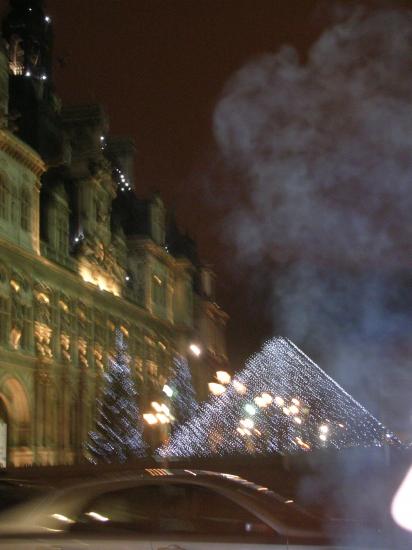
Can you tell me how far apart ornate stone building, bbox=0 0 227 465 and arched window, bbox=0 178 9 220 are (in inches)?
1.7

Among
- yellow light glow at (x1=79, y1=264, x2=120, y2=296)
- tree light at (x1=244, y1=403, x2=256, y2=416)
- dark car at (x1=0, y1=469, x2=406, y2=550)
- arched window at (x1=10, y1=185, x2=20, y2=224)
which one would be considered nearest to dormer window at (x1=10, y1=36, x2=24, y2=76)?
yellow light glow at (x1=79, y1=264, x2=120, y2=296)

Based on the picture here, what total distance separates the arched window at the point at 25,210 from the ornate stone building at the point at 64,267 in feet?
0.18

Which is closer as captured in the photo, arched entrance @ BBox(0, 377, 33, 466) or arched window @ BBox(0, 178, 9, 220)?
arched entrance @ BBox(0, 377, 33, 466)

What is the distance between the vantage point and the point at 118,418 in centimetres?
3875

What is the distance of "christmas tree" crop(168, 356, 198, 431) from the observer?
1944 inches

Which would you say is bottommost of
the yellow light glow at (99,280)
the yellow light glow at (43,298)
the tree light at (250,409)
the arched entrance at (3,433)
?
the arched entrance at (3,433)

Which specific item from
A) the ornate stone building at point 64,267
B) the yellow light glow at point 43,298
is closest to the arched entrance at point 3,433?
A: the ornate stone building at point 64,267

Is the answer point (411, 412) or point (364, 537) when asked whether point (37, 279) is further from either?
point (364, 537)

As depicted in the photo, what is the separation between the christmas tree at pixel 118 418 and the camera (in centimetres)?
3692

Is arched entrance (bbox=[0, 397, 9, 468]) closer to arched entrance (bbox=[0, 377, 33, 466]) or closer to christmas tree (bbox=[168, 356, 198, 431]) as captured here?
arched entrance (bbox=[0, 377, 33, 466])

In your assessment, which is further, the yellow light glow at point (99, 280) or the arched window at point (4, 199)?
the yellow light glow at point (99, 280)

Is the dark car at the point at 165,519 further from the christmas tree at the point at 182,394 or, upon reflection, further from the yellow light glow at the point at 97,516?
the christmas tree at the point at 182,394

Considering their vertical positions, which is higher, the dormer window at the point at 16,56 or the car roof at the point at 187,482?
the dormer window at the point at 16,56

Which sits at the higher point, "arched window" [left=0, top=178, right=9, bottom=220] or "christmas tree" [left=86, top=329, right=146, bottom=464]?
"arched window" [left=0, top=178, right=9, bottom=220]
